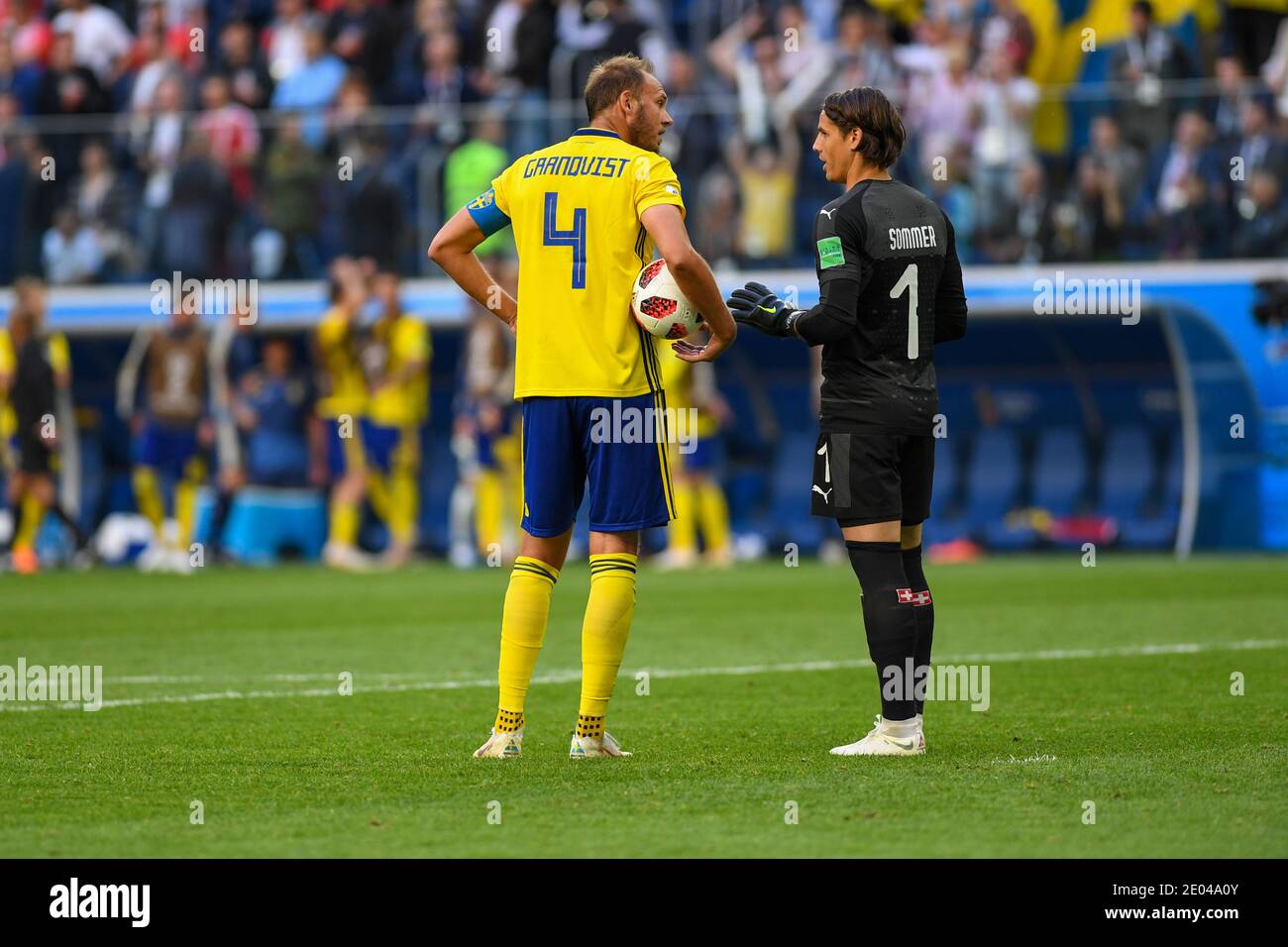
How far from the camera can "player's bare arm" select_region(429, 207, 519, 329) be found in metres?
6.79

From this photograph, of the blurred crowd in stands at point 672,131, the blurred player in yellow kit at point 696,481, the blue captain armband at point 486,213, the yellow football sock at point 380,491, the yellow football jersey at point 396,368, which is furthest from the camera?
the yellow football sock at point 380,491

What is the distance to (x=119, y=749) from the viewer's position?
6949 mm

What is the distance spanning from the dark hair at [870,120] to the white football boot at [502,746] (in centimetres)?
220

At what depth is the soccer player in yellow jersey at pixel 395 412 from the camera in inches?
733

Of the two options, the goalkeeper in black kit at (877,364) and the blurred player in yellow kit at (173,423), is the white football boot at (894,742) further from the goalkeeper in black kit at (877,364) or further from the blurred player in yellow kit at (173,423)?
the blurred player in yellow kit at (173,423)

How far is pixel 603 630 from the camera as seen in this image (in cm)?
659

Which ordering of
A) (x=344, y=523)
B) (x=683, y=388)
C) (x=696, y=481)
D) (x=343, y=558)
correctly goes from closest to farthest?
(x=683, y=388) → (x=696, y=481) → (x=343, y=558) → (x=344, y=523)

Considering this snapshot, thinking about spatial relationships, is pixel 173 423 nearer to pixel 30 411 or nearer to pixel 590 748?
pixel 30 411

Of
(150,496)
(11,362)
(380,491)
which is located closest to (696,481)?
(380,491)

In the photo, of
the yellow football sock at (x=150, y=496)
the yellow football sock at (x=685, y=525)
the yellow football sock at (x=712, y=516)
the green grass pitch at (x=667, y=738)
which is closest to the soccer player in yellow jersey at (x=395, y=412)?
the yellow football sock at (x=150, y=496)

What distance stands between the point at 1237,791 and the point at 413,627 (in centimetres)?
710

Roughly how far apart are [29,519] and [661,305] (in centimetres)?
1376

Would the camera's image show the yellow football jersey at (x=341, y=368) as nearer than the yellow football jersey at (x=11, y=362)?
Yes

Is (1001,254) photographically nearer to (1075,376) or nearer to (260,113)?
(1075,376)
